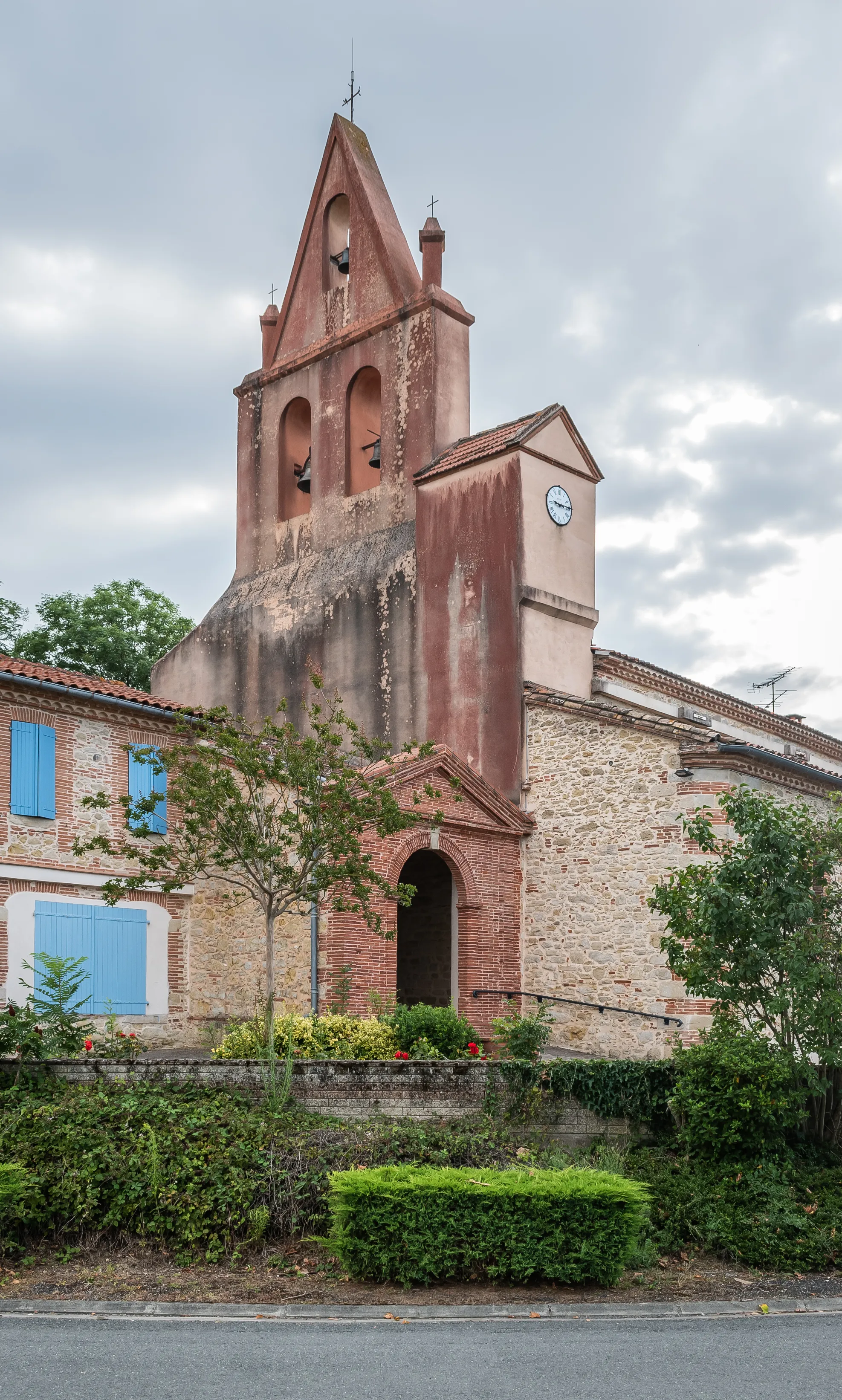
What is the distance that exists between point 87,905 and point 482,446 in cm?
1065

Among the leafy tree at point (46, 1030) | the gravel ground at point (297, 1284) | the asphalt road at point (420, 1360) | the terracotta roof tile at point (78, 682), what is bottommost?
the gravel ground at point (297, 1284)

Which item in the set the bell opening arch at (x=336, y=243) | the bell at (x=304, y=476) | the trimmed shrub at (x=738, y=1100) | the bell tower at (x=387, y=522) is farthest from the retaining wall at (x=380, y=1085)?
the bell opening arch at (x=336, y=243)

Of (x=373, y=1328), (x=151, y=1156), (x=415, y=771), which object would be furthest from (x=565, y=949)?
(x=373, y=1328)

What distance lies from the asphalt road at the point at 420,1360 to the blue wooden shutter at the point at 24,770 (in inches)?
380

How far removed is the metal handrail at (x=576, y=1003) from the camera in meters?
18.3

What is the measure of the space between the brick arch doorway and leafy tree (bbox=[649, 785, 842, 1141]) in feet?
27.3

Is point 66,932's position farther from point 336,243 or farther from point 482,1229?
point 336,243

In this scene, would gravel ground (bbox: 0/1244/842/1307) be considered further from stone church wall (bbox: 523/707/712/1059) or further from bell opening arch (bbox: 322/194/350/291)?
bell opening arch (bbox: 322/194/350/291)

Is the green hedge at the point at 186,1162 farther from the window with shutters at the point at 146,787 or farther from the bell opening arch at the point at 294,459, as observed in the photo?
the bell opening arch at the point at 294,459

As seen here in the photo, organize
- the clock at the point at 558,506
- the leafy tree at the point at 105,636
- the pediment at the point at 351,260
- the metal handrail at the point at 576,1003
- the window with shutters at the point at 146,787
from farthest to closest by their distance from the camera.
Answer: the leafy tree at the point at 105,636, the pediment at the point at 351,260, the clock at the point at 558,506, the window with shutters at the point at 146,787, the metal handrail at the point at 576,1003

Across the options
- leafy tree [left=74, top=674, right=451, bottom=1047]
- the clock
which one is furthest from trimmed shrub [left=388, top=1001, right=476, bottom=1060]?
the clock

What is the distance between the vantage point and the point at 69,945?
1756 centimetres

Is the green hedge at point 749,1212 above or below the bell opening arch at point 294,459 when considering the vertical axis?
below

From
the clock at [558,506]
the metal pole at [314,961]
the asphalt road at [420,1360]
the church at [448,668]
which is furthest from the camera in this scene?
the clock at [558,506]
